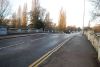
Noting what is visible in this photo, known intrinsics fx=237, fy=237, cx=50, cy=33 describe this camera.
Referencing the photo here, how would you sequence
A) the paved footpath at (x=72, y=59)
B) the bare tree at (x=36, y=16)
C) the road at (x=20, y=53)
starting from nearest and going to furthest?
the road at (x=20, y=53), the paved footpath at (x=72, y=59), the bare tree at (x=36, y=16)

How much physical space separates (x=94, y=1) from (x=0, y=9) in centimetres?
4248

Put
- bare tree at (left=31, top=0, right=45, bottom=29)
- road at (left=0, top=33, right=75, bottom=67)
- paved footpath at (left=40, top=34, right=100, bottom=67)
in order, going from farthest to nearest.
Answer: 1. bare tree at (left=31, top=0, right=45, bottom=29)
2. paved footpath at (left=40, top=34, right=100, bottom=67)
3. road at (left=0, top=33, right=75, bottom=67)

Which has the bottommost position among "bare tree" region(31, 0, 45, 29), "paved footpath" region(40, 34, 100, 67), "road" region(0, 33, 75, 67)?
"paved footpath" region(40, 34, 100, 67)

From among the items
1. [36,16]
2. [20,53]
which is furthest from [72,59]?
[36,16]

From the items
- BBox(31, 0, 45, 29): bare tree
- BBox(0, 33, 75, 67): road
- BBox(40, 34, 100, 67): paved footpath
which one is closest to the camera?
BBox(0, 33, 75, 67): road

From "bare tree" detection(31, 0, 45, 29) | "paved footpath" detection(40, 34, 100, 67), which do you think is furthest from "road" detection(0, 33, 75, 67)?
"bare tree" detection(31, 0, 45, 29)

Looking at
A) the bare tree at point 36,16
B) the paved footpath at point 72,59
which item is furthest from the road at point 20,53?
the bare tree at point 36,16

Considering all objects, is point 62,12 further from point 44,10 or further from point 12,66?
point 12,66

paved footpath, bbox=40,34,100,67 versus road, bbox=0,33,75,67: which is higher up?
road, bbox=0,33,75,67

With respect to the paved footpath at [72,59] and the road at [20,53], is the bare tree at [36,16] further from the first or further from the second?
the paved footpath at [72,59]

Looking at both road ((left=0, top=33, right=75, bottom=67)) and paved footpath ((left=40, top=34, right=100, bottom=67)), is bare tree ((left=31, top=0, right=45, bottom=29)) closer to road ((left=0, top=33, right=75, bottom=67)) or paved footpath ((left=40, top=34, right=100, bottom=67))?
road ((left=0, top=33, right=75, bottom=67))

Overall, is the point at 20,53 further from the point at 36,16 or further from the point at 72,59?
the point at 36,16

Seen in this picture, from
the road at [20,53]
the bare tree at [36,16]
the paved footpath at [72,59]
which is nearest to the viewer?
the road at [20,53]

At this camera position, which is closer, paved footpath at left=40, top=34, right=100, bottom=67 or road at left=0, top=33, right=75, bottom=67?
road at left=0, top=33, right=75, bottom=67
